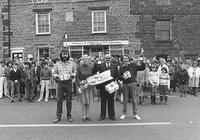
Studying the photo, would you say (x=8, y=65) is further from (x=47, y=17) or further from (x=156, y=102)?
(x=47, y=17)

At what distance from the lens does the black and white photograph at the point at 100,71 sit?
8.63m

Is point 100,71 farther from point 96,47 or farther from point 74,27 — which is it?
point 74,27

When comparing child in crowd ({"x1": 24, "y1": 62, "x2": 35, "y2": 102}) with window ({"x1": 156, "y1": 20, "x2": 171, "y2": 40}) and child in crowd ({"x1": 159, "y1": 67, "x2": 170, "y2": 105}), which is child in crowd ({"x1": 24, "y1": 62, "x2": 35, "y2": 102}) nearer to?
child in crowd ({"x1": 159, "y1": 67, "x2": 170, "y2": 105})

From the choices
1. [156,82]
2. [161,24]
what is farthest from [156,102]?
[161,24]

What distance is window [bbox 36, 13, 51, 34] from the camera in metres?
23.7

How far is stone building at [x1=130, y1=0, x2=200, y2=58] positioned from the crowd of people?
243 inches

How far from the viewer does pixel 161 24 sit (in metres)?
23.5

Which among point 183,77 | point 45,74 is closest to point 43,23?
point 45,74

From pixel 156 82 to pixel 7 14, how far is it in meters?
16.2

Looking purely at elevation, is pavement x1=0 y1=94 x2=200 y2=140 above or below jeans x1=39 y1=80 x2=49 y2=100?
below

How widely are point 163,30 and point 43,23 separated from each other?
9.81 m

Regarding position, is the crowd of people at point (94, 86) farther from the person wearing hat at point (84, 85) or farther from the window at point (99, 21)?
the window at point (99, 21)

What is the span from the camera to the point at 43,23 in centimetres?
2372

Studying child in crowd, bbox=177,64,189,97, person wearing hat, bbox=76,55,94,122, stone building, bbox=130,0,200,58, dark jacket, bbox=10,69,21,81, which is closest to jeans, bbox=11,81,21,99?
dark jacket, bbox=10,69,21,81
